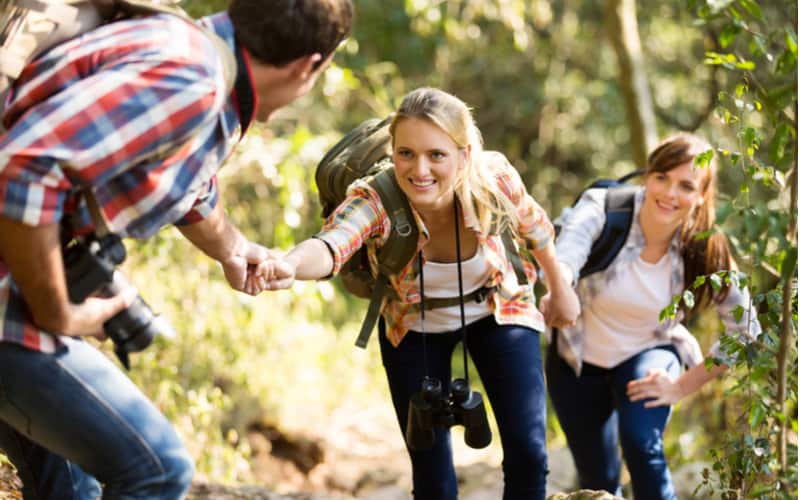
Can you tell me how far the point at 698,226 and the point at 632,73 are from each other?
4.31 m

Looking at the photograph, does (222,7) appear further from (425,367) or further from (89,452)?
(89,452)

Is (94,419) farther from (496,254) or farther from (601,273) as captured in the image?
(601,273)

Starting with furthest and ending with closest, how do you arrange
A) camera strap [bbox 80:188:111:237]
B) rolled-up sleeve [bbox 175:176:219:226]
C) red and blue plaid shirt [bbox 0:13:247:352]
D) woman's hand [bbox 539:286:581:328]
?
woman's hand [bbox 539:286:581:328], rolled-up sleeve [bbox 175:176:219:226], camera strap [bbox 80:188:111:237], red and blue plaid shirt [bbox 0:13:247:352]

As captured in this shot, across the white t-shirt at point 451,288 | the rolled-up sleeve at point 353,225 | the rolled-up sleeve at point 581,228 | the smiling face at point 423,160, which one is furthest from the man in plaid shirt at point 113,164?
the rolled-up sleeve at point 581,228

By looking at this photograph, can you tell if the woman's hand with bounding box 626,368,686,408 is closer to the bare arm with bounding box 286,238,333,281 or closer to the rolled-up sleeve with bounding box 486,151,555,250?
the rolled-up sleeve with bounding box 486,151,555,250

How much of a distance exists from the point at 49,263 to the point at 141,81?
0.41 m

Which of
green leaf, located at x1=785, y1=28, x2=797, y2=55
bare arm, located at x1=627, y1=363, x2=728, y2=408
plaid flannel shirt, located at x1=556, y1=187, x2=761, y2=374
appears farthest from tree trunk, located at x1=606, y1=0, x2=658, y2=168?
green leaf, located at x1=785, y1=28, x2=797, y2=55

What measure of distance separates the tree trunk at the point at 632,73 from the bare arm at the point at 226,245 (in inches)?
226

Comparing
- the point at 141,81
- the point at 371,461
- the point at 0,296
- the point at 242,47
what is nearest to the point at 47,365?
the point at 0,296

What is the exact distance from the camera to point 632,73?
8359mm

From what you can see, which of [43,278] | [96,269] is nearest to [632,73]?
[96,269]

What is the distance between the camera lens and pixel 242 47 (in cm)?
232

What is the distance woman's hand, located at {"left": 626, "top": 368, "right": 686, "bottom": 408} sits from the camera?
13.9 feet

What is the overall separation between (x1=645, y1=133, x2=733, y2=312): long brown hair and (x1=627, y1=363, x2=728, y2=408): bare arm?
0.87ft
